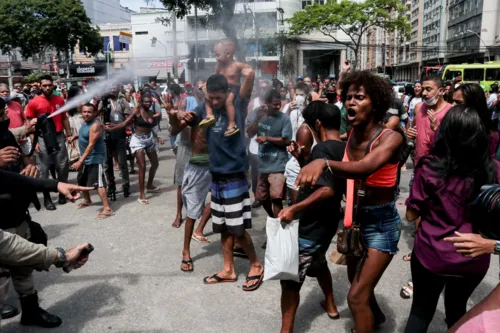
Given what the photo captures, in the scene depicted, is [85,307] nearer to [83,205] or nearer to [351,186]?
[351,186]

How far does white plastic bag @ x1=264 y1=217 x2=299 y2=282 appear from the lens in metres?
2.56

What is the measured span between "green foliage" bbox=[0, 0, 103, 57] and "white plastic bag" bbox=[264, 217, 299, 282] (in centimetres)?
4401

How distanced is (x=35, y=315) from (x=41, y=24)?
144 feet

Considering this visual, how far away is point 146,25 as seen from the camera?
15.7 meters

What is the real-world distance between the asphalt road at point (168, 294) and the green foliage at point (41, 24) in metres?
Result: 41.2

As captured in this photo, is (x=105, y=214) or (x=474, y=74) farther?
(x=474, y=74)

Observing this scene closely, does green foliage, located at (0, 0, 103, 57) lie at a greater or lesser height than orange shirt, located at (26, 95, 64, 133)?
greater

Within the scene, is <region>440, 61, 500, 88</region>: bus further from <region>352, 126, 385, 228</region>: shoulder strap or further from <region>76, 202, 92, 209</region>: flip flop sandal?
<region>352, 126, 385, 228</region>: shoulder strap

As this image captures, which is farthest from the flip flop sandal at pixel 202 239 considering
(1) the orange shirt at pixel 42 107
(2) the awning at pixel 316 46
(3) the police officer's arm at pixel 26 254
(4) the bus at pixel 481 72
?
(2) the awning at pixel 316 46

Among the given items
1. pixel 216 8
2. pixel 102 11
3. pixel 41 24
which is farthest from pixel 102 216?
pixel 102 11

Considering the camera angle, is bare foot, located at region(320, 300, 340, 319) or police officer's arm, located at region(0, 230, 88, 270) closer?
police officer's arm, located at region(0, 230, 88, 270)

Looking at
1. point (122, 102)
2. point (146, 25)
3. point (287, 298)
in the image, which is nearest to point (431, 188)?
point (287, 298)

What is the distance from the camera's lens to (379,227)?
8.16ft

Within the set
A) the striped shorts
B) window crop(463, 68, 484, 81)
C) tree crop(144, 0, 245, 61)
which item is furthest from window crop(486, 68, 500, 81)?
the striped shorts
